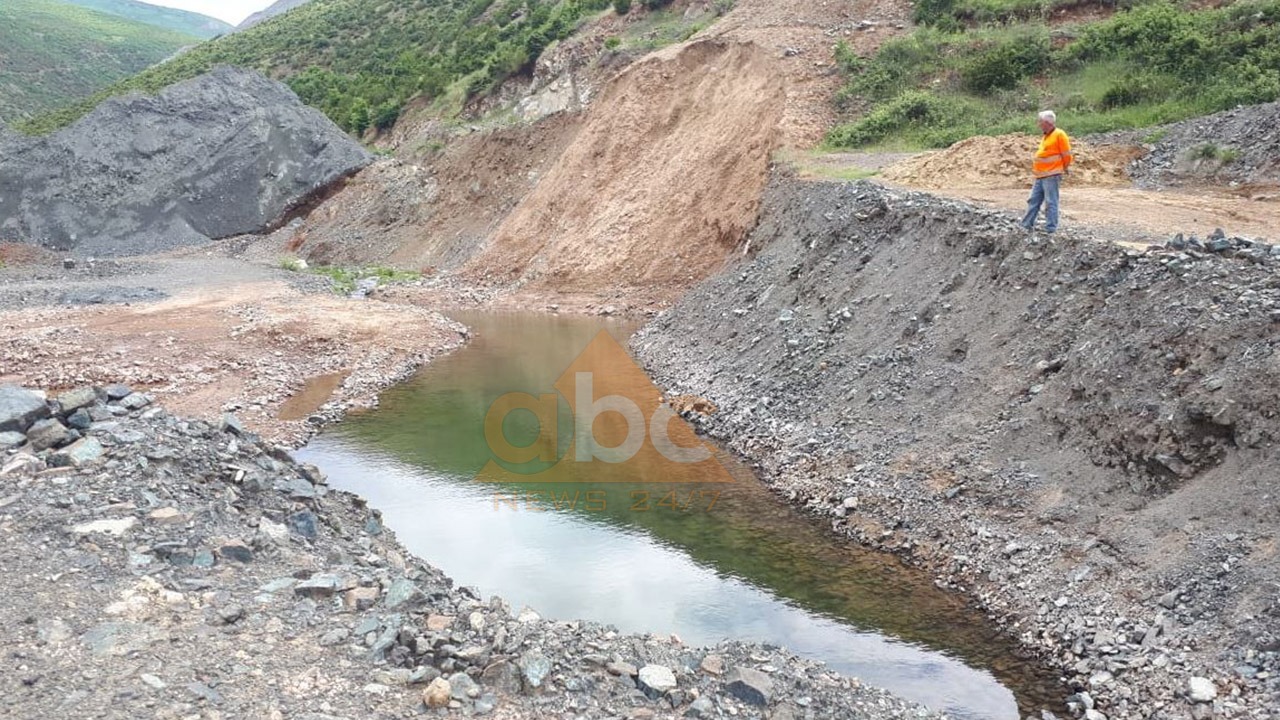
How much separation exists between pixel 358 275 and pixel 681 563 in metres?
25.2

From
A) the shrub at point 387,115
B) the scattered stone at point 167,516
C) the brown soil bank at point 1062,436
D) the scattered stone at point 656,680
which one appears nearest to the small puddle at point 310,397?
the brown soil bank at point 1062,436

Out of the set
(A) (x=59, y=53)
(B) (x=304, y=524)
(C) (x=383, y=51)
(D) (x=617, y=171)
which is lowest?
(B) (x=304, y=524)

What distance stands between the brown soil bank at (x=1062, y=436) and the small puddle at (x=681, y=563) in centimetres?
53

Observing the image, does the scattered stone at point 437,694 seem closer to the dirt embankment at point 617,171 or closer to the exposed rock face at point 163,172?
the dirt embankment at point 617,171

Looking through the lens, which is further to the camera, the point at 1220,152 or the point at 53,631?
the point at 1220,152

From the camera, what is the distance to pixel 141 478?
9.05m

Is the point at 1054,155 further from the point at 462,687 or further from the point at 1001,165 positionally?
the point at 462,687

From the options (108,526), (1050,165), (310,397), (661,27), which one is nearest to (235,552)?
(108,526)

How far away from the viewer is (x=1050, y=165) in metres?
12.1

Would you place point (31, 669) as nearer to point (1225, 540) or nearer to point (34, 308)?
point (1225, 540)

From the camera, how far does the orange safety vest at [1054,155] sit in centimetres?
1194

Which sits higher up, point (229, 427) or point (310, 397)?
point (229, 427)

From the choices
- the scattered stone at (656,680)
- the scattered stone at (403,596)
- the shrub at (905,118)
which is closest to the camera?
the scattered stone at (656,680)

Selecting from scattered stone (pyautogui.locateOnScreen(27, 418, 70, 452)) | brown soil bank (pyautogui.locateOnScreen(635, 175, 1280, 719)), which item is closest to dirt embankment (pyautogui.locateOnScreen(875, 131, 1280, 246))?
brown soil bank (pyautogui.locateOnScreen(635, 175, 1280, 719))
